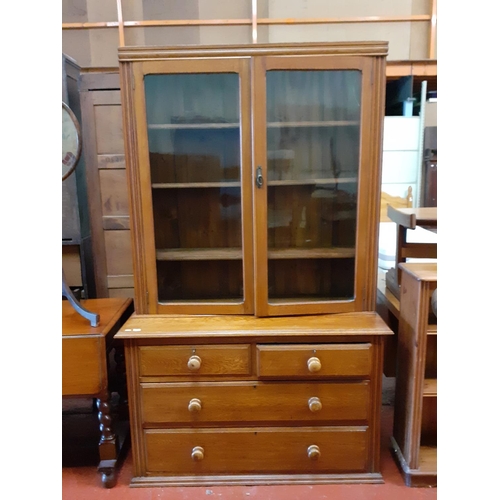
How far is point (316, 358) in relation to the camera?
134 centimetres

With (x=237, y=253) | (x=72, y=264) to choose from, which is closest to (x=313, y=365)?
(x=237, y=253)

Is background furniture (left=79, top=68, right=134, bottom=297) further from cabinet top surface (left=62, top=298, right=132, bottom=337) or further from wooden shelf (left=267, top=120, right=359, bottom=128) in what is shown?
wooden shelf (left=267, top=120, right=359, bottom=128)

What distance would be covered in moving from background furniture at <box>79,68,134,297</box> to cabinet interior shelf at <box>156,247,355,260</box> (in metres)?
0.49

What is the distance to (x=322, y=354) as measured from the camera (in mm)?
1348

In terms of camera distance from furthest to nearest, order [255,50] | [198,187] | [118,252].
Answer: [118,252] → [198,187] → [255,50]

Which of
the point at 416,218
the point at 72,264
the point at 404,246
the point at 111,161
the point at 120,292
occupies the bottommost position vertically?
the point at 120,292

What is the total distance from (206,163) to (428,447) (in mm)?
1430

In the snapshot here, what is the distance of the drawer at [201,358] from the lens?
1363mm

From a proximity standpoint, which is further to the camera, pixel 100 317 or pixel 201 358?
pixel 100 317

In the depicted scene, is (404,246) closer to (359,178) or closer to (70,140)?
(359,178)

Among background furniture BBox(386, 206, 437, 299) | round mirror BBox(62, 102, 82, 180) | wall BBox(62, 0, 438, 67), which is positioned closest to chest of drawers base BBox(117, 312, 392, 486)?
background furniture BBox(386, 206, 437, 299)

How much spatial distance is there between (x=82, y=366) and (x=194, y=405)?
0.42 m

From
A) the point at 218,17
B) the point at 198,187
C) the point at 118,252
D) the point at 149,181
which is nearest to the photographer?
the point at 149,181

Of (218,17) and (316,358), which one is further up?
→ (218,17)
